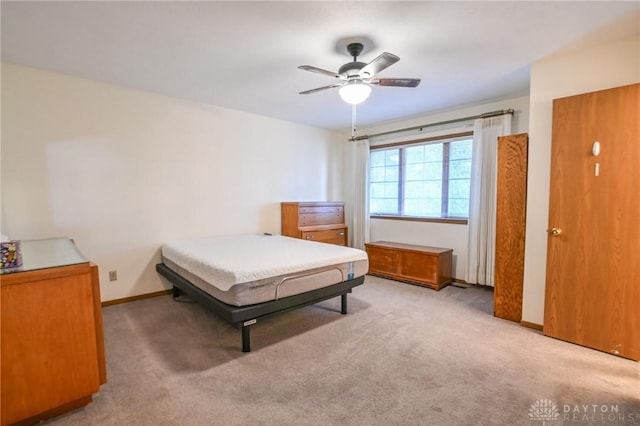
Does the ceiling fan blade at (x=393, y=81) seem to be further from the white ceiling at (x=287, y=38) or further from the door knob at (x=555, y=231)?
the door knob at (x=555, y=231)

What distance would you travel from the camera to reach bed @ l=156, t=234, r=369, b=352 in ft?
7.39

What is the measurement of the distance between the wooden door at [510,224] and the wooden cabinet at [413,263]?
3.10 ft

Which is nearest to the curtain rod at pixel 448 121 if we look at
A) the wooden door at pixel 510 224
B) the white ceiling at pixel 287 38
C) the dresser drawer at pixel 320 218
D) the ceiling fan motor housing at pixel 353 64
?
the white ceiling at pixel 287 38

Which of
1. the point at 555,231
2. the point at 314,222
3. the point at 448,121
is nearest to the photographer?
the point at 555,231

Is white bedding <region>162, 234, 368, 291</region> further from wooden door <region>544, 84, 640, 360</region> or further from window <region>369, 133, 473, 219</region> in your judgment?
window <region>369, 133, 473, 219</region>

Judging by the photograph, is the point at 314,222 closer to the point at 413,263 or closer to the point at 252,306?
the point at 413,263

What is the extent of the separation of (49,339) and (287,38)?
2.44 meters

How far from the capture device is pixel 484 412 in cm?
170

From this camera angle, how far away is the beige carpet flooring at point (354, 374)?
169cm

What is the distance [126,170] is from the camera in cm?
341

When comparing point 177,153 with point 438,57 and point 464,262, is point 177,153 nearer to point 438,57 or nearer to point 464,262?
point 438,57

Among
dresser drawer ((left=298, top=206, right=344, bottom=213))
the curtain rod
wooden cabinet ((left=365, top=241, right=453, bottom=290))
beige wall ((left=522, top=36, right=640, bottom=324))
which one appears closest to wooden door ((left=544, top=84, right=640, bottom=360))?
beige wall ((left=522, top=36, right=640, bottom=324))

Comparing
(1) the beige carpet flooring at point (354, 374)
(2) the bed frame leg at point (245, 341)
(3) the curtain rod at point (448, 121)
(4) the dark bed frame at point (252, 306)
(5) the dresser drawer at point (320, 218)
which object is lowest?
(1) the beige carpet flooring at point (354, 374)

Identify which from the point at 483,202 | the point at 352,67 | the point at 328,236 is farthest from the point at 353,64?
the point at 328,236
